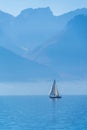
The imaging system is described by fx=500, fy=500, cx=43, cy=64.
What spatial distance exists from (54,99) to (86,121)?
105795 mm

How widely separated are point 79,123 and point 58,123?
4.12m

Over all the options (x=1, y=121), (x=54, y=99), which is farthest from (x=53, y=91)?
(x=1, y=121)

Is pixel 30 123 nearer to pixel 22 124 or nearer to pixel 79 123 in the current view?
pixel 22 124

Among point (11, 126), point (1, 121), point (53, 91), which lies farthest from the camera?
point (53, 91)

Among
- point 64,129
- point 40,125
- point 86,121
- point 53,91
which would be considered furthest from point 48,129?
point 53,91

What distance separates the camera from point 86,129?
241ft

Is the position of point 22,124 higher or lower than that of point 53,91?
lower

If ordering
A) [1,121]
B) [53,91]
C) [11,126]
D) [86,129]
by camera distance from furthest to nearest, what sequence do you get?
1. [53,91]
2. [1,121]
3. [11,126]
4. [86,129]

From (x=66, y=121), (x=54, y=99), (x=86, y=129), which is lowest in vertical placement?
(x=86, y=129)

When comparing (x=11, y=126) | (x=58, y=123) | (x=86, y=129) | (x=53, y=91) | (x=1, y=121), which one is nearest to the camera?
(x=86, y=129)

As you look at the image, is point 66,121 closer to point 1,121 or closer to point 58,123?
point 58,123

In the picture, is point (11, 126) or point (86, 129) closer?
point (86, 129)

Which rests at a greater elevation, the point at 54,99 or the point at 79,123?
the point at 54,99

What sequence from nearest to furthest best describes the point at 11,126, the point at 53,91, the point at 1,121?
1. the point at 11,126
2. the point at 1,121
3. the point at 53,91
